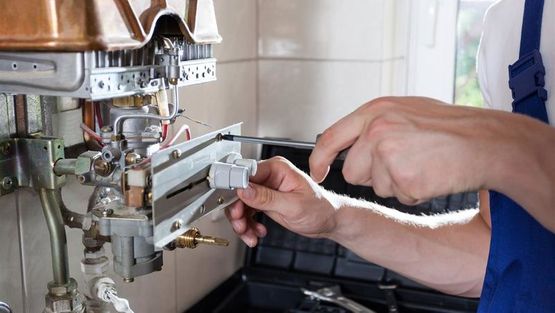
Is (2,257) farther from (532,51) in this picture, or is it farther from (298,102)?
(298,102)

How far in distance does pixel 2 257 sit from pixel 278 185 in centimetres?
29

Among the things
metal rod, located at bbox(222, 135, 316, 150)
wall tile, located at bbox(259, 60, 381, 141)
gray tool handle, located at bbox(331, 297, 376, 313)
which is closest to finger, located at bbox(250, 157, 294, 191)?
metal rod, located at bbox(222, 135, 316, 150)

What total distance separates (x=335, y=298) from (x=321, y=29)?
0.49m

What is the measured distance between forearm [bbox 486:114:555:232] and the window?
77 centimetres

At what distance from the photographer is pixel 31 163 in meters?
0.64

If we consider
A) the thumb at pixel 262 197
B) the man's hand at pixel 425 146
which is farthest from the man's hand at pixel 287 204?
the man's hand at pixel 425 146

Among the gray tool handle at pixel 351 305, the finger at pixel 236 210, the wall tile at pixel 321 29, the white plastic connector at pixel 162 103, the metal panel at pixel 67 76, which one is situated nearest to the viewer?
the metal panel at pixel 67 76

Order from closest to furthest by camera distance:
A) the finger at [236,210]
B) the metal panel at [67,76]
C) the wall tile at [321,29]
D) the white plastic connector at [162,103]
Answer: the metal panel at [67,76] < the white plastic connector at [162,103] < the finger at [236,210] < the wall tile at [321,29]

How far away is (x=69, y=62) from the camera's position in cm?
49

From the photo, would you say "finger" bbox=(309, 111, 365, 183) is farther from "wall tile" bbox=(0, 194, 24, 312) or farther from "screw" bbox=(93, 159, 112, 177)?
"wall tile" bbox=(0, 194, 24, 312)

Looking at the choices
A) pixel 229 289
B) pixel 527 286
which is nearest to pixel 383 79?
pixel 229 289

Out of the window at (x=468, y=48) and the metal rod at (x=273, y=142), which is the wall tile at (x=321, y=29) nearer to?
the window at (x=468, y=48)

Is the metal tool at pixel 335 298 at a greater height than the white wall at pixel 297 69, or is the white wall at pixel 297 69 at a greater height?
the white wall at pixel 297 69

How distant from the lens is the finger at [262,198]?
2.21 feet
